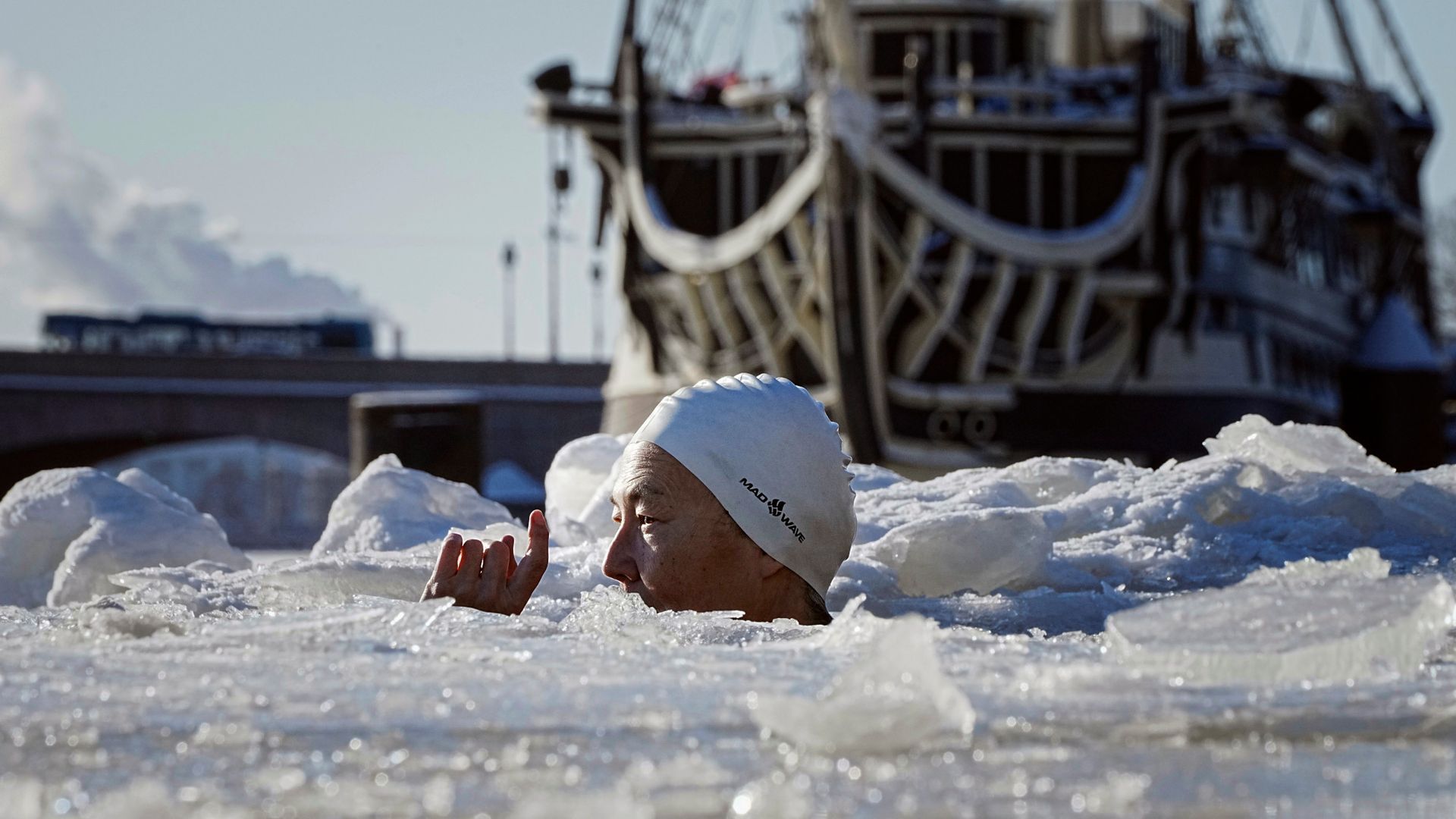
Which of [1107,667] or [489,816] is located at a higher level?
[489,816]

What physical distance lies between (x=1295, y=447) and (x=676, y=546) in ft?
6.85

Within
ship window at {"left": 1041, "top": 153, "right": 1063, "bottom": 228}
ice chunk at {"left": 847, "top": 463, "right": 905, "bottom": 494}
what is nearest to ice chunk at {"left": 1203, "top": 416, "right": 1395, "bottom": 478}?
ice chunk at {"left": 847, "top": 463, "right": 905, "bottom": 494}

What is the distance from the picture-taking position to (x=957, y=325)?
2683 cm

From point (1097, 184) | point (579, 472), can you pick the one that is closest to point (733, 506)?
point (579, 472)

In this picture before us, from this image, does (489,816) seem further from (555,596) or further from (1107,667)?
(555,596)

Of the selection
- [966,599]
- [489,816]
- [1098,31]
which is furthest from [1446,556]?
[1098,31]

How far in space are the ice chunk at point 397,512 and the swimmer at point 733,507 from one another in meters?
1.30

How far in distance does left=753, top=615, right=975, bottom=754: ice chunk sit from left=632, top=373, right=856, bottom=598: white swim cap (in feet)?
6.02

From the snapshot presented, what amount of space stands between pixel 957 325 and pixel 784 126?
3.29 metres

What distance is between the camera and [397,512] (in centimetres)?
590

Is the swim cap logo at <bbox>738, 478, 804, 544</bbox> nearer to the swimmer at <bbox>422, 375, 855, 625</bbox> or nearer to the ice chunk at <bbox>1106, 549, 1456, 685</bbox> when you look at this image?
the swimmer at <bbox>422, 375, 855, 625</bbox>

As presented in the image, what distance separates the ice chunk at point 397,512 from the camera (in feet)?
18.7

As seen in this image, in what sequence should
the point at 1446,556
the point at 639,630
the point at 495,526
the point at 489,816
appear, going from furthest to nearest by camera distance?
the point at 495,526 < the point at 1446,556 < the point at 639,630 < the point at 489,816

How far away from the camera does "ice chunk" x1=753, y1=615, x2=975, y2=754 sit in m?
2.30
